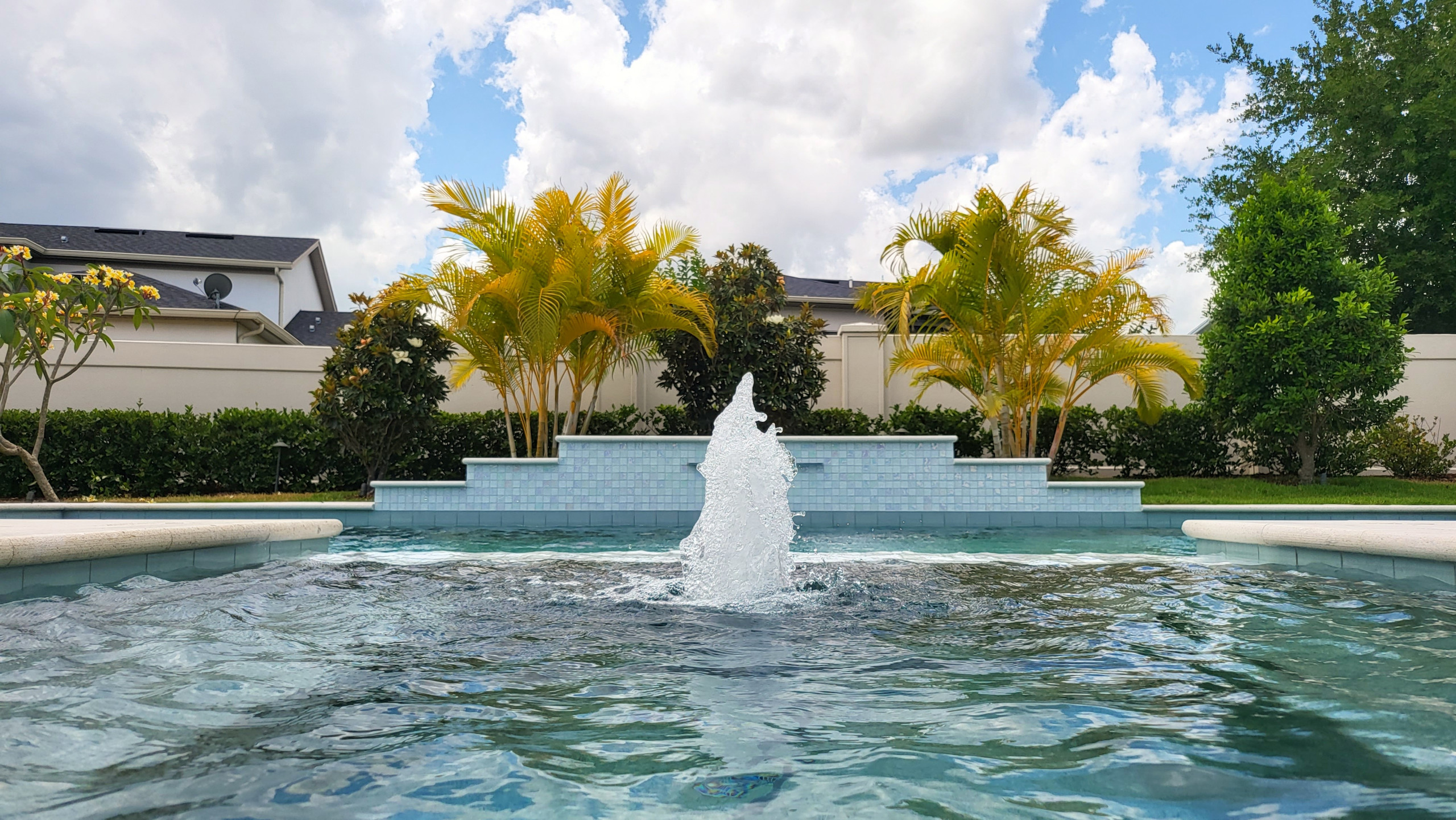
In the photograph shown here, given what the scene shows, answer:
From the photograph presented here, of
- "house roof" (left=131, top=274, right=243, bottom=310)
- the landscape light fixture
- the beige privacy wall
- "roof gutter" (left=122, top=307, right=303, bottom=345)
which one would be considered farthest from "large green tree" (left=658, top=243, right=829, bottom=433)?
"house roof" (left=131, top=274, right=243, bottom=310)

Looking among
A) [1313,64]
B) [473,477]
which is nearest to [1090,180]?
[473,477]

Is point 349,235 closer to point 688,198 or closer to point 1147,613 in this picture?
point 688,198

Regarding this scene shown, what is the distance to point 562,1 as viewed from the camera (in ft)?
38.4

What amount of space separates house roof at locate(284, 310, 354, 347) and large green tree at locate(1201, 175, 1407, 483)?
17932 mm

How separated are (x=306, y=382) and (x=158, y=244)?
500 inches

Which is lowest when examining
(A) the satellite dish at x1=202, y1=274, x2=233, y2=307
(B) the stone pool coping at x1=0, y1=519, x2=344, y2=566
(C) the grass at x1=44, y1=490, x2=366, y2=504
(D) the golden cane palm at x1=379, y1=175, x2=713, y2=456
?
(C) the grass at x1=44, y1=490, x2=366, y2=504

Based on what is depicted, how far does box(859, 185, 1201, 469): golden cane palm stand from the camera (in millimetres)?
9773

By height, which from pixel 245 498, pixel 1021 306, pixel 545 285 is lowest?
pixel 245 498

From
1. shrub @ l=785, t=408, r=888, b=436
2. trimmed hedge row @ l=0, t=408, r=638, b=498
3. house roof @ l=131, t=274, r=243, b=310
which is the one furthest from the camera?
house roof @ l=131, t=274, r=243, b=310

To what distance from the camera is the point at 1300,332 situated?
32.8 feet

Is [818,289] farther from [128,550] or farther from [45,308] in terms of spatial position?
[128,550]

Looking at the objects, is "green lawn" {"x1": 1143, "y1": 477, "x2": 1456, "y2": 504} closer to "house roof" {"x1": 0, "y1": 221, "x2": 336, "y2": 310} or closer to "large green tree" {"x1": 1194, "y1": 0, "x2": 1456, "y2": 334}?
"large green tree" {"x1": 1194, "y1": 0, "x2": 1456, "y2": 334}

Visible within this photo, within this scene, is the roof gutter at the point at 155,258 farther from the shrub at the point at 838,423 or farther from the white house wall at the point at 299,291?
the shrub at the point at 838,423

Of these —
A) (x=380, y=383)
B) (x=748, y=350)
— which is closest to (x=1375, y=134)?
(x=748, y=350)
